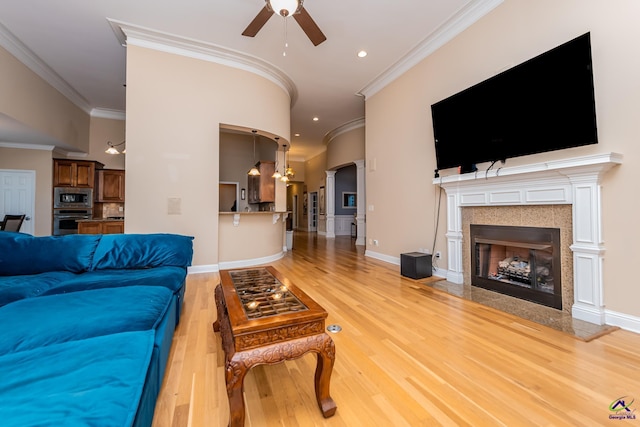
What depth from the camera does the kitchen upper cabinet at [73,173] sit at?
6.31 meters

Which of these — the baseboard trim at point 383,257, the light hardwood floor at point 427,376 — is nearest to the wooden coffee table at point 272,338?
the light hardwood floor at point 427,376

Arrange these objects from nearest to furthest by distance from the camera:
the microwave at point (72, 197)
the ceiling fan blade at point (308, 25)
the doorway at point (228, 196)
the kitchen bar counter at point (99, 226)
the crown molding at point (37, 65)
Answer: the ceiling fan blade at point (308, 25)
the crown molding at point (37, 65)
the kitchen bar counter at point (99, 226)
the microwave at point (72, 197)
the doorway at point (228, 196)

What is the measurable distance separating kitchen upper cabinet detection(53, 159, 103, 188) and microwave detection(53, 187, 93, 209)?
12 centimetres

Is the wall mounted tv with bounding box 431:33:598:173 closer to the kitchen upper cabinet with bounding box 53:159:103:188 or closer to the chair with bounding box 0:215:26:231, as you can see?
the kitchen upper cabinet with bounding box 53:159:103:188

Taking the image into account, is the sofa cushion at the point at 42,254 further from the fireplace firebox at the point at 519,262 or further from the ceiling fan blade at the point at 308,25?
the fireplace firebox at the point at 519,262

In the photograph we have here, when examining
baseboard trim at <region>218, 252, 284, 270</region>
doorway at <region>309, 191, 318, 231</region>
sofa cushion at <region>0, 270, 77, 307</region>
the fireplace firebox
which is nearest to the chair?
baseboard trim at <region>218, 252, 284, 270</region>

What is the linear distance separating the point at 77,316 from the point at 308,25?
3287mm

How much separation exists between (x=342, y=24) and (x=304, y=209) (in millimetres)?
10164

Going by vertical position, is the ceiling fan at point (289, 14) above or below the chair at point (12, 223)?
above

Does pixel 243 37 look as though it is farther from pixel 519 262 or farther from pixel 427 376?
pixel 519 262

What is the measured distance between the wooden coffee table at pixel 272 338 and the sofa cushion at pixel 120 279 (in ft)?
3.02

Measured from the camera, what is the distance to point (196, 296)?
3.34 m

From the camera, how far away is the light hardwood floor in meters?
1.44

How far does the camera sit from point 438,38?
4102 millimetres
